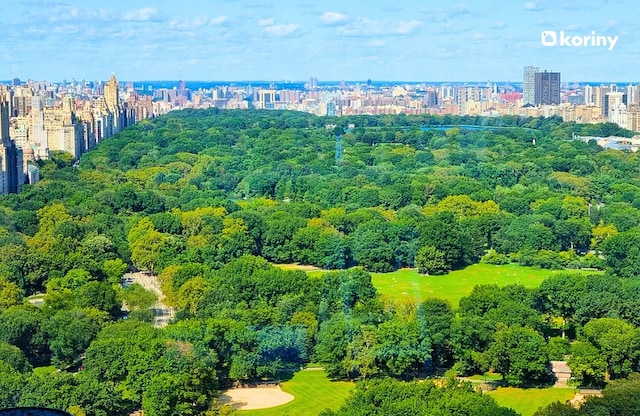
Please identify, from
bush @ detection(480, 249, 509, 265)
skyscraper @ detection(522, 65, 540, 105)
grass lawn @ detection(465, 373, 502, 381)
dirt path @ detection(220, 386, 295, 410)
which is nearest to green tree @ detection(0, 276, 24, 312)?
dirt path @ detection(220, 386, 295, 410)

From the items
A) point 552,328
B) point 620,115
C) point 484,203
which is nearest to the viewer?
point 552,328

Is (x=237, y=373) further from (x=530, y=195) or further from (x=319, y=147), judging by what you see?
(x=319, y=147)

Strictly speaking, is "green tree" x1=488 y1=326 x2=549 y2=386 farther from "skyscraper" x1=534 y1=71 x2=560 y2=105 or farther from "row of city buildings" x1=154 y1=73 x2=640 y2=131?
"skyscraper" x1=534 y1=71 x2=560 y2=105

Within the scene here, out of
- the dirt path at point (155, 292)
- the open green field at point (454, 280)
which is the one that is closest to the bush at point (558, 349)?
the open green field at point (454, 280)

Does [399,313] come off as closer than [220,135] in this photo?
Yes

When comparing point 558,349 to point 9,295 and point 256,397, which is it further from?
point 9,295

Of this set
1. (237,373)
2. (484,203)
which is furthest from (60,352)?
(484,203)
